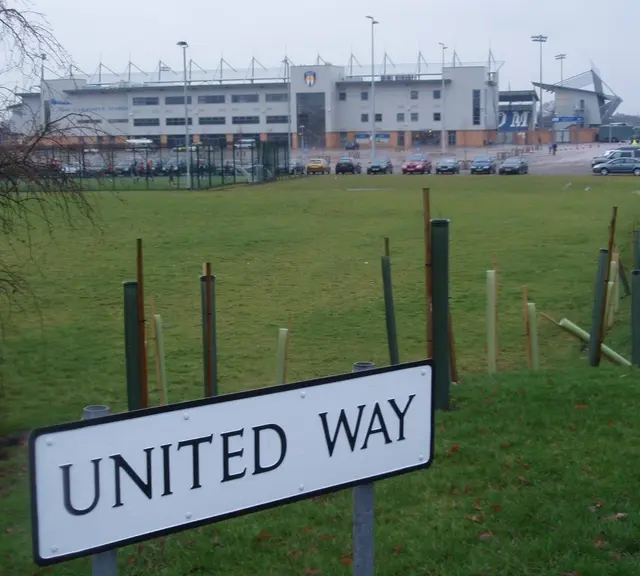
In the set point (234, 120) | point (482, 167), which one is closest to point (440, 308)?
point (482, 167)

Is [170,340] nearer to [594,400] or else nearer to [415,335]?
[415,335]

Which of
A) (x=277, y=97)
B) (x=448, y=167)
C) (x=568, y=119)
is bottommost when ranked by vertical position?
(x=448, y=167)

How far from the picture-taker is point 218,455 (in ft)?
7.48

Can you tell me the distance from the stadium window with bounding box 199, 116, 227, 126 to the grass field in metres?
69.2

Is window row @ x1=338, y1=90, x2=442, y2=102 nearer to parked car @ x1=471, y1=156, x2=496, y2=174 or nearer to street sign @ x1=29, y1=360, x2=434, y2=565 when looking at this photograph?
parked car @ x1=471, y1=156, x2=496, y2=174

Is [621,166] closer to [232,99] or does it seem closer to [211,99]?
[232,99]

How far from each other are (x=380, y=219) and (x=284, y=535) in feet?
90.6

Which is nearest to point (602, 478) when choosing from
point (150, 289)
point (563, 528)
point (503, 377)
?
point (563, 528)

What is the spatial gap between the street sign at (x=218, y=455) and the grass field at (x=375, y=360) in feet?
6.93

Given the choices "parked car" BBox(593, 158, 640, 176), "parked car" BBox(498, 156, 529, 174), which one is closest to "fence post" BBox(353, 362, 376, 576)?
"parked car" BBox(593, 158, 640, 176)

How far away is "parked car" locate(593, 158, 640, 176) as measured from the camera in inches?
2426

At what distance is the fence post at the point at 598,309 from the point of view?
918 cm

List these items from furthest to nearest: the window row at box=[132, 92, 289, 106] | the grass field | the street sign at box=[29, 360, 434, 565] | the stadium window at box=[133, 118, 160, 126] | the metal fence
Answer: the window row at box=[132, 92, 289, 106], the stadium window at box=[133, 118, 160, 126], the metal fence, the grass field, the street sign at box=[29, 360, 434, 565]

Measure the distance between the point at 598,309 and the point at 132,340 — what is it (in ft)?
14.6
